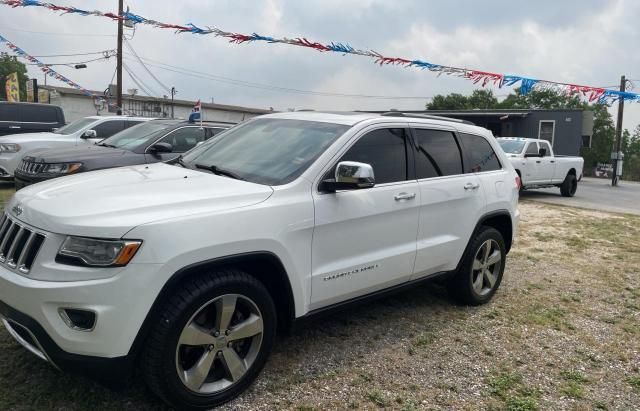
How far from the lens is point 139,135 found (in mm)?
8758

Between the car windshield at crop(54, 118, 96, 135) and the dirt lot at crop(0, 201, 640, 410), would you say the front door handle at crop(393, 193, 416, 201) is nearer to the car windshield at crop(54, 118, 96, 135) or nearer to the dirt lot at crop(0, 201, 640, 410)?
the dirt lot at crop(0, 201, 640, 410)

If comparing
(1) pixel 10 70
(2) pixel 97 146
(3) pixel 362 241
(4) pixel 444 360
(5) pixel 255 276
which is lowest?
(4) pixel 444 360

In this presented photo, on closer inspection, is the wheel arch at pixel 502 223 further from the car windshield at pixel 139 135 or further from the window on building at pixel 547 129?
the window on building at pixel 547 129

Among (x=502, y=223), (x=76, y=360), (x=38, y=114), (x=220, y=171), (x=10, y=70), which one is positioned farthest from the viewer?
(x=10, y=70)

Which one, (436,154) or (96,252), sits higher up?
(436,154)

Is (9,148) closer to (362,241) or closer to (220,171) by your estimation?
(220,171)

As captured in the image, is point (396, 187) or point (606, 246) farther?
point (606, 246)

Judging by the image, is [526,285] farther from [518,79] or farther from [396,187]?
[518,79]

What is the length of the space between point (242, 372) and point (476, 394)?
150 centimetres

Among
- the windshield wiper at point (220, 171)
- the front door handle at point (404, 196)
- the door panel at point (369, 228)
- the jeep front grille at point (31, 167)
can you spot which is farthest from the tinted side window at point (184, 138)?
the front door handle at point (404, 196)

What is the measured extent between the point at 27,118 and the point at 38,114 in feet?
0.95

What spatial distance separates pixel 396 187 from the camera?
3.85 metres

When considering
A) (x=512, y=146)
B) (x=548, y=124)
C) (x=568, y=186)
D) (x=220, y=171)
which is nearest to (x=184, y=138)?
(x=220, y=171)

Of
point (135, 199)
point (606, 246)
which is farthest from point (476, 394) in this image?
point (606, 246)
